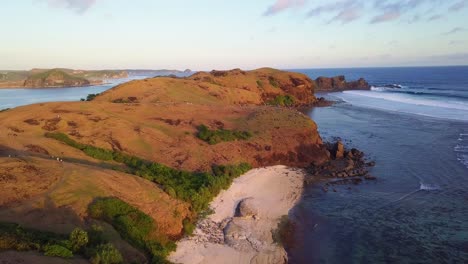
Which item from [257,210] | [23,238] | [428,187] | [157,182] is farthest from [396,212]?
[23,238]

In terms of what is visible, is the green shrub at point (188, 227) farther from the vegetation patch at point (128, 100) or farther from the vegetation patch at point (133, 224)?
the vegetation patch at point (128, 100)

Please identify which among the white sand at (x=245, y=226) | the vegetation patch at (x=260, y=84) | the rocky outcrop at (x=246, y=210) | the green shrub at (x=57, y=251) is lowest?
the white sand at (x=245, y=226)

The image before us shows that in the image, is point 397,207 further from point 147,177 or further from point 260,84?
point 260,84

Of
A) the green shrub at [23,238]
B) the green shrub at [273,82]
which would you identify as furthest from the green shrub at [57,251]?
the green shrub at [273,82]

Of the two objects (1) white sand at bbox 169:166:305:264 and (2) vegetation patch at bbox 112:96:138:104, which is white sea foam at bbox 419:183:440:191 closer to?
(1) white sand at bbox 169:166:305:264

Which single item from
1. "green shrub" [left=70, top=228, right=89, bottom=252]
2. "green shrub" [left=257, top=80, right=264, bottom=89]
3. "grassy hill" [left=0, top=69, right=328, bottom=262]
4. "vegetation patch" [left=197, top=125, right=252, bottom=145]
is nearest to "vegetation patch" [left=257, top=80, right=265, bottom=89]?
"green shrub" [left=257, top=80, right=264, bottom=89]

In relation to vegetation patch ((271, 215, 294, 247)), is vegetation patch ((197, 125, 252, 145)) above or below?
above

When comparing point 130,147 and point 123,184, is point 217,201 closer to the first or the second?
point 123,184
